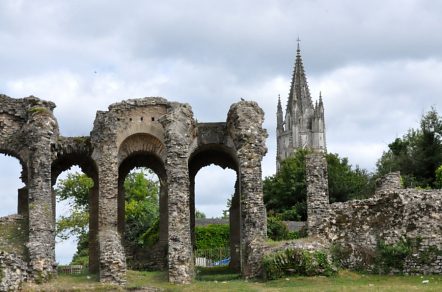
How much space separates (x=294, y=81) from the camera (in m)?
154

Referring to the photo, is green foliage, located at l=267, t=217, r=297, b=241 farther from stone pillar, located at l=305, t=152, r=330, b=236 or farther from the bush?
stone pillar, located at l=305, t=152, r=330, b=236

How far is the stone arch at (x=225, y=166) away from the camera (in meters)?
39.0

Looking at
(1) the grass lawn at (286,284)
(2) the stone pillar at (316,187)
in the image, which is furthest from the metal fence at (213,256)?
(1) the grass lawn at (286,284)

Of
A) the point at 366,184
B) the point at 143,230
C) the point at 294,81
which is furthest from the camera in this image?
the point at 294,81

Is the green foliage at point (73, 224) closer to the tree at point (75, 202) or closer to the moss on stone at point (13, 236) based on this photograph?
the tree at point (75, 202)

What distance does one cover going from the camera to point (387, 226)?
3053cm

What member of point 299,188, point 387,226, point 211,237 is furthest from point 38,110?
point 299,188

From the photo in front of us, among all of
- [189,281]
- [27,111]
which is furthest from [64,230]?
[189,281]

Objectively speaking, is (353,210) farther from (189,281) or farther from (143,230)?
(143,230)

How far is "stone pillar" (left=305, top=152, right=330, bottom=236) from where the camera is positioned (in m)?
33.3

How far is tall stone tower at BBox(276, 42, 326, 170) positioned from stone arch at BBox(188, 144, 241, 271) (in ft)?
359

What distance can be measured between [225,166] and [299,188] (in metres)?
29.9

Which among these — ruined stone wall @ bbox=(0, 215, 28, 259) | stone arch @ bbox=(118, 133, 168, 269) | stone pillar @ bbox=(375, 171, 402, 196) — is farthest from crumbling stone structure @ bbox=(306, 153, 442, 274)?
ruined stone wall @ bbox=(0, 215, 28, 259)

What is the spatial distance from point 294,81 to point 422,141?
314 feet
